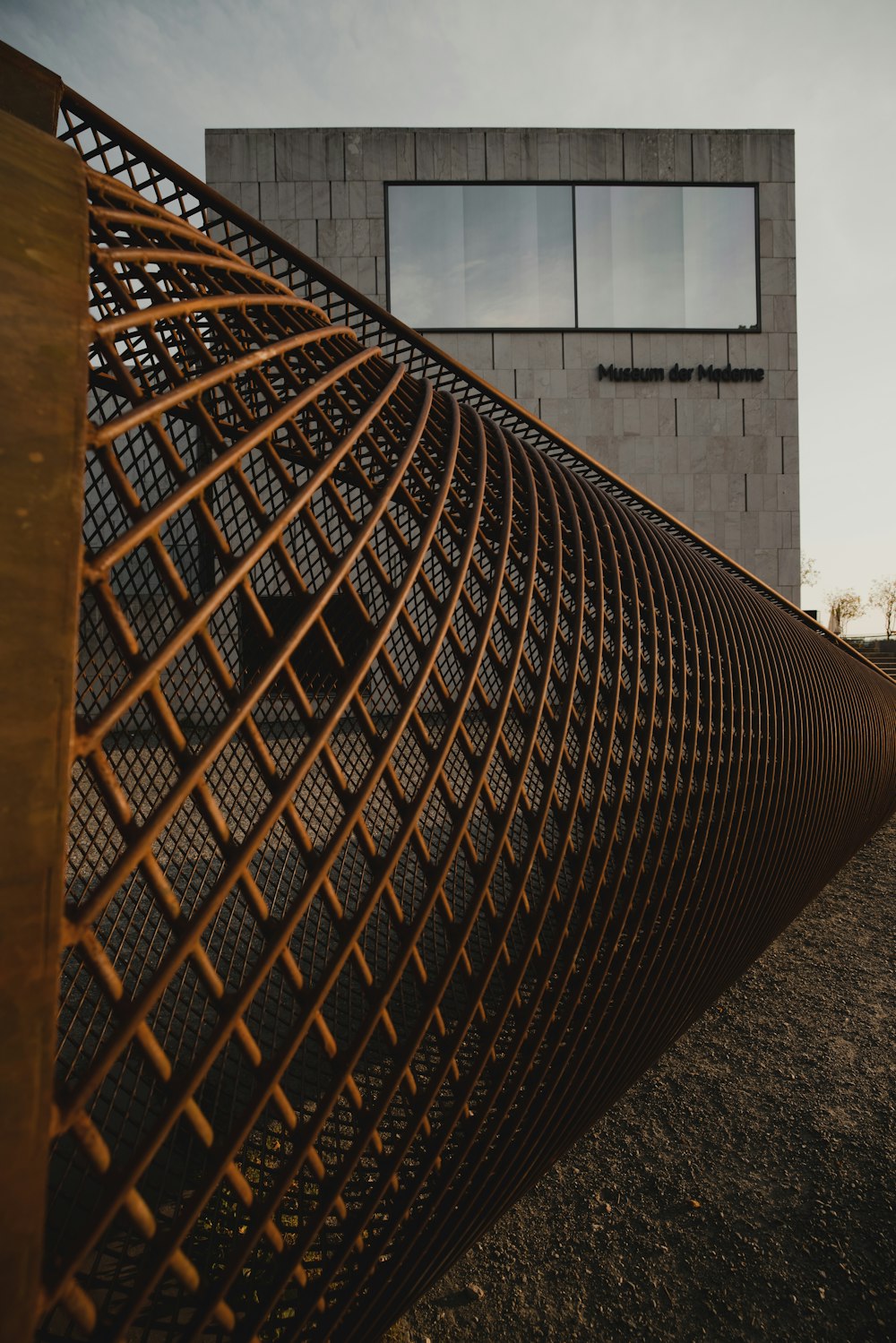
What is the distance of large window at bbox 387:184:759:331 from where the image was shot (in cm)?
1212

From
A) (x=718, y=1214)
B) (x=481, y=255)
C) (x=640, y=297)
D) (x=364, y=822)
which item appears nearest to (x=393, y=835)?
Answer: (x=364, y=822)

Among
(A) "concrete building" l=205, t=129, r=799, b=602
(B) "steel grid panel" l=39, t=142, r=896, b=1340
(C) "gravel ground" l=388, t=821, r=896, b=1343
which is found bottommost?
(C) "gravel ground" l=388, t=821, r=896, b=1343

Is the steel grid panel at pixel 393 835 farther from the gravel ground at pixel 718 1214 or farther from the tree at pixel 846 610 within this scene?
the tree at pixel 846 610

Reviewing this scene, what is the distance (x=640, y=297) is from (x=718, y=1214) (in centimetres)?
1377

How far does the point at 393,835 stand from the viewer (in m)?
1.68

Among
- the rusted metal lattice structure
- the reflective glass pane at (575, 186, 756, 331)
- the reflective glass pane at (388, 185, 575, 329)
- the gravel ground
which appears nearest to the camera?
the rusted metal lattice structure

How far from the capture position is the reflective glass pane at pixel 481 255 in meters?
12.1

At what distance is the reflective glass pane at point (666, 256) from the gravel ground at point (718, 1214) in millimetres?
12492

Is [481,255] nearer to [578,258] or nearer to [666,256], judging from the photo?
[578,258]

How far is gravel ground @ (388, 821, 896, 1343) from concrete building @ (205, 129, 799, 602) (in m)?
10.6

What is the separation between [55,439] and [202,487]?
32 cm

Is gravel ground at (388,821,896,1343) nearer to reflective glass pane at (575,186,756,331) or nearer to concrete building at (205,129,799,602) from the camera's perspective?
concrete building at (205,129,799,602)

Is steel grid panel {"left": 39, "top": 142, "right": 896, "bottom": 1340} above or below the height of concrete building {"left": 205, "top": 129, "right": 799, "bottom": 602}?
below

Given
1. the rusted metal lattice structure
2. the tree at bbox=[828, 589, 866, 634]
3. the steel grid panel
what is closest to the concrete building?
the rusted metal lattice structure
